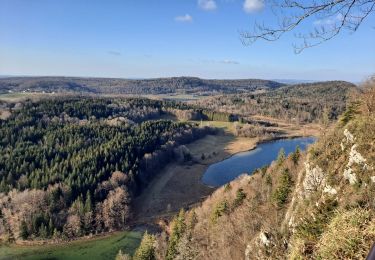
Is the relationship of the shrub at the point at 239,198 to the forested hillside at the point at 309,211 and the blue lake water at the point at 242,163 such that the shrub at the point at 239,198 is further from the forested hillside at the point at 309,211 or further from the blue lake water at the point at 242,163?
the blue lake water at the point at 242,163

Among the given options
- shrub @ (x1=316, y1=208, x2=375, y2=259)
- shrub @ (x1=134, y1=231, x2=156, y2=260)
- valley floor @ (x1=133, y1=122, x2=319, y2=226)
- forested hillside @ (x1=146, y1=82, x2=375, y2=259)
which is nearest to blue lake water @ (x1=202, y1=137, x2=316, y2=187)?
valley floor @ (x1=133, y1=122, x2=319, y2=226)

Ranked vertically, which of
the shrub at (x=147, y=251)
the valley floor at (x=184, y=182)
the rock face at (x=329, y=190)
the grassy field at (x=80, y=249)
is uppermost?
the rock face at (x=329, y=190)

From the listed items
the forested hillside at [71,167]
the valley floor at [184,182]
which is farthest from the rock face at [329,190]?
the forested hillside at [71,167]

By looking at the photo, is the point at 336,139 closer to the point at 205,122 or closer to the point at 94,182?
the point at 94,182

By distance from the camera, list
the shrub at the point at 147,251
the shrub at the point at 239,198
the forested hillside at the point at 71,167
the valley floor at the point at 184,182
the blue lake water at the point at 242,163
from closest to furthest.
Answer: the shrub at the point at 147,251 < the shrub at the point at 239,198 < the forested hillside at the point at 71,167 < the valley floor at the point at 184,182 < the blue lake water at the point at 242,163

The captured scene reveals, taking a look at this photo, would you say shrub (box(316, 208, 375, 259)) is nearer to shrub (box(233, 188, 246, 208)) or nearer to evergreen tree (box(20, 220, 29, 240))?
shrub (box(233, 188, 246, 208))

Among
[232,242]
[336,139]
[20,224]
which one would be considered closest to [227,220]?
[232,242]

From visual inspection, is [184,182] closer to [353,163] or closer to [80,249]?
[80,249]
